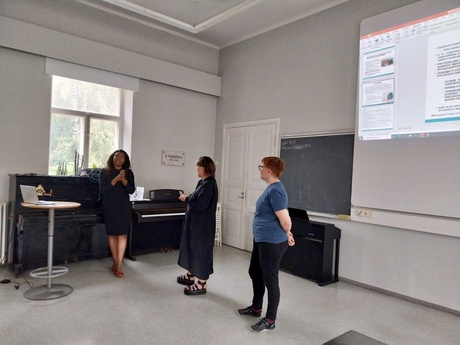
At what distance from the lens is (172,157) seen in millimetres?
5566

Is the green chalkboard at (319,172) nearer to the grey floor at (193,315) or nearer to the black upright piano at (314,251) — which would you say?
the black upright piano at (314,251)

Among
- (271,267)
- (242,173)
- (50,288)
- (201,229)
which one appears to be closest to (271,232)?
(271,267)

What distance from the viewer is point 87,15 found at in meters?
4.59

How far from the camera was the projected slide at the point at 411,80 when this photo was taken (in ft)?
10.3

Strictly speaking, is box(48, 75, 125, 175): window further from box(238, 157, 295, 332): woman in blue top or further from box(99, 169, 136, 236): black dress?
box(238, 157, 295, 332): woman in blue top

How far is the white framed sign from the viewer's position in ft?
17.9

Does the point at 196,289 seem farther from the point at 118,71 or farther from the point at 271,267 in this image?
the point at 118,71

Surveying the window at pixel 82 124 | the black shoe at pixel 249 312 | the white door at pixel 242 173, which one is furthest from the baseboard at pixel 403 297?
the window at pixel 82 124

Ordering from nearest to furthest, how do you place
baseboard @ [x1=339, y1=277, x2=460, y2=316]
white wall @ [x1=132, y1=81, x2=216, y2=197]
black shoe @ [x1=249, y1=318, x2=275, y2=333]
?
black shoe @ [x1=249, y1=318, x2=275, y2=333], baseboard @ [x1=339, y1=277, x2=460, y2=316], white wall @ [x1=132, y1=81, x2=216, y2=197]

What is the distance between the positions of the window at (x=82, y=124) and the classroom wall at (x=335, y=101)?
198 cm

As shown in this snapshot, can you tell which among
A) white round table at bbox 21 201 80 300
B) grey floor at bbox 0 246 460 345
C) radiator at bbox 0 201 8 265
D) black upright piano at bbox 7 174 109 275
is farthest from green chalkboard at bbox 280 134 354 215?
radiator at bbox 0 201 8 265

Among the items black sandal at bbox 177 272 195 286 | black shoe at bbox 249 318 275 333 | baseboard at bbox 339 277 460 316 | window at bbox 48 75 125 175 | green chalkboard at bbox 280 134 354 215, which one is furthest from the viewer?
window at bbox 48 75 125 175

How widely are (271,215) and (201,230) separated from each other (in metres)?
0.98

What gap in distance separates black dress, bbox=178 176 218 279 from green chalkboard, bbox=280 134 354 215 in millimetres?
1687
